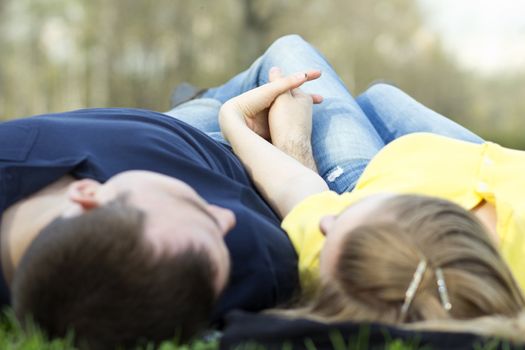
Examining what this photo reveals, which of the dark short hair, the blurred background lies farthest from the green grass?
the blurred background

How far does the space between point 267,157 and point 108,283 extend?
1.43 m

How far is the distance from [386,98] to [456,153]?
4.81ft

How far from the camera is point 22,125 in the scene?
255cm

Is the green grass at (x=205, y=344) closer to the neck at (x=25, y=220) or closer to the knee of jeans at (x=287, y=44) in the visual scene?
the neck at (x=25, y=220)

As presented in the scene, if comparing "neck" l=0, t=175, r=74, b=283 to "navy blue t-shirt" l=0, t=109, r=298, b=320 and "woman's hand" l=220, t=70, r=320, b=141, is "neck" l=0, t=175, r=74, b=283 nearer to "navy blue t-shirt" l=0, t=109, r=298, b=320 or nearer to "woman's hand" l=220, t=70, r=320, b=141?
"navy blue t-shirt" l=0, t=109, r=298, b=320

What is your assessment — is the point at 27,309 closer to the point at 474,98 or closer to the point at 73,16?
the point at 73,16

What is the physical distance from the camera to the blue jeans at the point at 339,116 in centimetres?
350

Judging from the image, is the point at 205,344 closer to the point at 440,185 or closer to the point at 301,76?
the point at 440,185

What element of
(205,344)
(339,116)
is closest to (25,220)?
(205,344)

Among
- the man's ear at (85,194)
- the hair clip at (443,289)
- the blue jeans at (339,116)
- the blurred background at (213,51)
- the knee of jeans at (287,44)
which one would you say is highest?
the man's ear at (85,194)

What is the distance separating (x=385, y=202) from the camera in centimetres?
210

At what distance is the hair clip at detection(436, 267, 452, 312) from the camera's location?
1932 mm

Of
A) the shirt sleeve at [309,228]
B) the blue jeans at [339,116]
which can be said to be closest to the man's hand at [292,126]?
the blue jeans at [339,116]

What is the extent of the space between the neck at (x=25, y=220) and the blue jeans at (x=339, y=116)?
1335 mm
